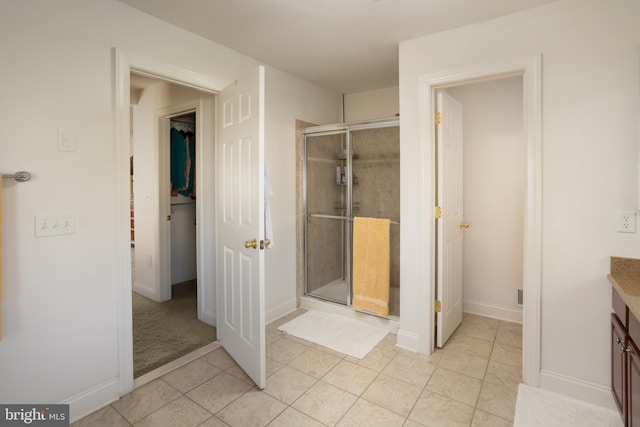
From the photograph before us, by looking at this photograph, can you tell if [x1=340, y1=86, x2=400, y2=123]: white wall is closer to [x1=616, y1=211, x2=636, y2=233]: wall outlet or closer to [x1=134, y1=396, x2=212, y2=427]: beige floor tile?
[x1=616, y1=211, x2=636, y2=233]: wall outlet

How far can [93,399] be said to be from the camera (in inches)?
76.0

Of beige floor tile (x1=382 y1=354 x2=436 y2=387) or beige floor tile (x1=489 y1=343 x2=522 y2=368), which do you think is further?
beige floor tile (x1=489 y1=343 x2=522 y2=368)

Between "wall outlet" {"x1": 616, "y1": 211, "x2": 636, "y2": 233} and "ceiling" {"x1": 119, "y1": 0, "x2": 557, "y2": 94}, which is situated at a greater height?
"ceiling" {"x1": 119, "y1": 0, "x2": 557, "y2": 94}

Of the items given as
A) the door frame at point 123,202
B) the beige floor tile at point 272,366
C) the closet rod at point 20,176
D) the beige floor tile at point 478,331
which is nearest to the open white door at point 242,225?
the beige floor tile at point 272,366

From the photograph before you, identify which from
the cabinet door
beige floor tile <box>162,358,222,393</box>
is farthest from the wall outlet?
beige floor tile <box>162,358,222,393</box>

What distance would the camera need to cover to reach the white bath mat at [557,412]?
5.98 ft

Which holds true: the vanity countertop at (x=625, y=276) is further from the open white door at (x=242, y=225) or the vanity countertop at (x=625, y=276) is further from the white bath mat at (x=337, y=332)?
the open white door at (x=242, y=225)

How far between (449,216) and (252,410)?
1991 millimetres

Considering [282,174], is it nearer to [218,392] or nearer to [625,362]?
[218,392]

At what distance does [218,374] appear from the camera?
232 cm

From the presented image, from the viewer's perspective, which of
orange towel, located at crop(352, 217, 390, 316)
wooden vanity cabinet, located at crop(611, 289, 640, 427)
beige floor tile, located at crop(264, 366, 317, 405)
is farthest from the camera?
orange towel, located at crop(352, 217, 390, 316)

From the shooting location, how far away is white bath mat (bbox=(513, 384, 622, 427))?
71.8 inches

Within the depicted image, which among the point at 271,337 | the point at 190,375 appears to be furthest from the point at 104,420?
the point at 271,337

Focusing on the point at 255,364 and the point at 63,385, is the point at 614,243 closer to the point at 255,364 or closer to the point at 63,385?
the point at 255,364
